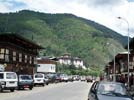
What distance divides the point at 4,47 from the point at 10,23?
99322 mm

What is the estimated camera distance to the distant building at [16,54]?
71.8 m

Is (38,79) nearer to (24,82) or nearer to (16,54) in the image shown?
(16,54)

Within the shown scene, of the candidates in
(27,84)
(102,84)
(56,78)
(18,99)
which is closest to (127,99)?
(102,84)

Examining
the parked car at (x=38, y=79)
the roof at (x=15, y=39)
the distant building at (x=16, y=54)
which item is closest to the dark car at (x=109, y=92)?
the distant building at (x=16, y=54)

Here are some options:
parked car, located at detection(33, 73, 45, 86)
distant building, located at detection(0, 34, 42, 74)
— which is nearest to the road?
parked car, located at detection(33, 73, 45, 86)

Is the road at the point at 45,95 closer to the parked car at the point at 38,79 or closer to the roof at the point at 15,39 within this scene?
the parked car at the point at 38,79

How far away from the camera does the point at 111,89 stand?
1834 cm

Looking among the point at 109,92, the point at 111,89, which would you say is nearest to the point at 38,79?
the point at 111,89

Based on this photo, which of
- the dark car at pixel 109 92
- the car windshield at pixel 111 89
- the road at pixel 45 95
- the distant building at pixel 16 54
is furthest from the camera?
the distant building at pixel 16 54

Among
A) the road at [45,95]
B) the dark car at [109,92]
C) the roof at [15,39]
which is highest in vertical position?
the roof at [15,39]

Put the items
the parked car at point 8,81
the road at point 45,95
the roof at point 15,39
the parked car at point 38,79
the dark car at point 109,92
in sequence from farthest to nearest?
1. the roof at point 15,39
2. the parked car at point 38,79
3. the parked car at point 8,81
4. the road at point 45,95
5. the dark car at point 109,92

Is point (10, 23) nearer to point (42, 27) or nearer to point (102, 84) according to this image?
point (42, 27)

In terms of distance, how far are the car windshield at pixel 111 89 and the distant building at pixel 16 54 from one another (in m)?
47.5

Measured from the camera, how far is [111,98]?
16.9 meters
